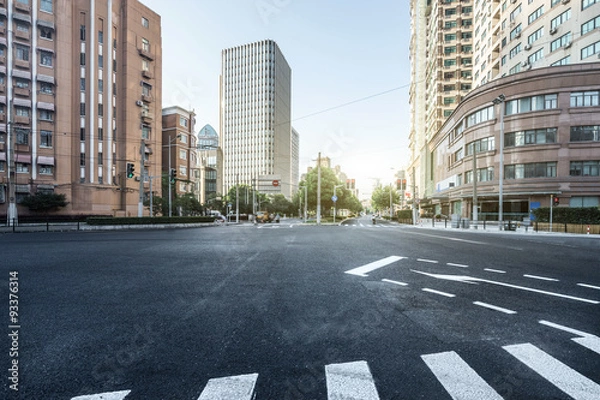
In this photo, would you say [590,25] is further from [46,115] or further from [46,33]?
[46,33]

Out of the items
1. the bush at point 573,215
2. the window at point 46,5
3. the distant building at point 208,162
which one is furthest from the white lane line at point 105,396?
the distant building at point 208,162

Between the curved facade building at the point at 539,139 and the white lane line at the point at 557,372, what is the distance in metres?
29.7

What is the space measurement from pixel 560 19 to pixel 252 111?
105m

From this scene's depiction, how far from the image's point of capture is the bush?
76.8 ft

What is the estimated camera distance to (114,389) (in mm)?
2387

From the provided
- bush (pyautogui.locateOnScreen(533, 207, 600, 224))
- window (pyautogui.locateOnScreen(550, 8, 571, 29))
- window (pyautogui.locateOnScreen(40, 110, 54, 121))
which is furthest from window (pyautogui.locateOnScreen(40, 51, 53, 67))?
window (pyautogui.locateOnScreen(550, 8, 571, 29))

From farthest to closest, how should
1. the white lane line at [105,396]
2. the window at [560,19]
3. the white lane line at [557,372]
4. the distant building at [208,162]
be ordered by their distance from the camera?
1. the distant building at [208,162]
2. the window at [560,19]
3. the white lane line at [557,372]
4. the white lane line at [105,396]

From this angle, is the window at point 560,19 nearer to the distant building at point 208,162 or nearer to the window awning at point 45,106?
the window awning at point 45,106

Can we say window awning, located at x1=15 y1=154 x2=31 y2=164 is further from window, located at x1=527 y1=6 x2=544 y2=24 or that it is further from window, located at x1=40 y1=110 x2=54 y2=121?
window, located at x1=527 y1=6 x2=544 y2=24

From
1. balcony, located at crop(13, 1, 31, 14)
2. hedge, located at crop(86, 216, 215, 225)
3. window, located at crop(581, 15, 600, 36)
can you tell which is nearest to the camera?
hedge, located at crop(86, 216, 215, 225)

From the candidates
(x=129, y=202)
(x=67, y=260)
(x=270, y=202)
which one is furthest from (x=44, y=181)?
(x=270, y=202)

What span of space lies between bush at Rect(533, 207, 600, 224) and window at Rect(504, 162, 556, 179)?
8.62 metres

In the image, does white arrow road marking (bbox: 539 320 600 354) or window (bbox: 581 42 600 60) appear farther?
window (bbox: 581 42 600 60)

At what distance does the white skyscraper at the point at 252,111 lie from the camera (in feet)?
412
